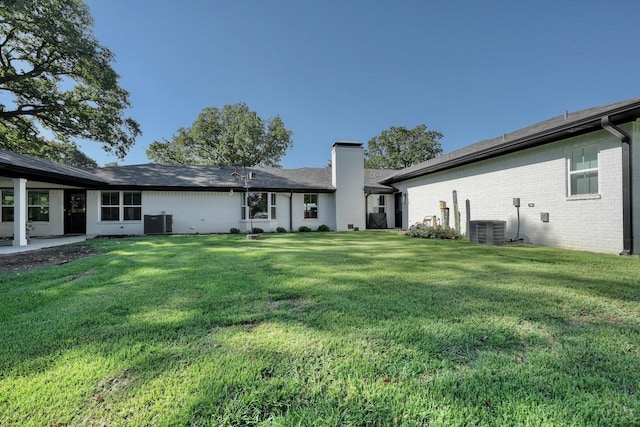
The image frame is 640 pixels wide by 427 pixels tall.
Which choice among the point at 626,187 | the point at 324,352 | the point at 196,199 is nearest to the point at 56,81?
the point at 196,199

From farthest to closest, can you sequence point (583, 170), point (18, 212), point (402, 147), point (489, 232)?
point (402, 147) < point (18, 212) < point (489, 232) < point (583, 170)

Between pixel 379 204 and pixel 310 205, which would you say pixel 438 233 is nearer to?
pixel 379 204

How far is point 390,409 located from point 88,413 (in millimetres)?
1522

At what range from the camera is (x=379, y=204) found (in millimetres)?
17078

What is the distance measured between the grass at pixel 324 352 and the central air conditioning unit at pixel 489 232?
4.05 metres

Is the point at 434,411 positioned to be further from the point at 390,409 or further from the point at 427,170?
the point at 427,170

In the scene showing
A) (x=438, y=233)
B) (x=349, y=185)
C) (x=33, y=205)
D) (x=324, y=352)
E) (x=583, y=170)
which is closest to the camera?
(x=324, y=352)

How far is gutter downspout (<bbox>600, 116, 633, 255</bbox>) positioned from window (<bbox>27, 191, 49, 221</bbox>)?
65.4ft

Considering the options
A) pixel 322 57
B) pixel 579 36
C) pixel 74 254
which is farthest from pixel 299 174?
pixel 579 36

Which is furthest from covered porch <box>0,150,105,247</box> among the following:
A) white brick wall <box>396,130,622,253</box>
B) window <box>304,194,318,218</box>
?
white brick wall <box>396,130,622,253</box>

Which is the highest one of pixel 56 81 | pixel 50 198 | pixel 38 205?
pixel 56 81

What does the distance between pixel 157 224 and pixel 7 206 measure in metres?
6.32

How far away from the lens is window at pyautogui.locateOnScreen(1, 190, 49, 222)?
12.2 metres

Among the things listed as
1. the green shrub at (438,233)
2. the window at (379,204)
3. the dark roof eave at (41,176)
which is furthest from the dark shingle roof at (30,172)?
the window at (379,204)
